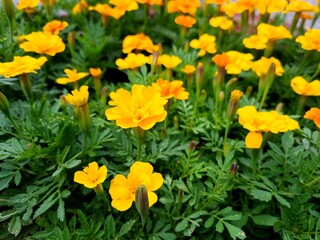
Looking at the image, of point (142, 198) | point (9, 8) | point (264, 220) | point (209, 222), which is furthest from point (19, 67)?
point (264, 220)

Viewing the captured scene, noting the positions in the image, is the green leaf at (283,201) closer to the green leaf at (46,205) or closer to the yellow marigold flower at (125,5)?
the green leaf at (46,205)

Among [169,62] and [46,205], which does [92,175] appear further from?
[169,62]

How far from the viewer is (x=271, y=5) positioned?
4.48ft

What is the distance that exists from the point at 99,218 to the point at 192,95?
0.48 metres

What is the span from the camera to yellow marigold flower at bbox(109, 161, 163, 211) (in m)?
0.86

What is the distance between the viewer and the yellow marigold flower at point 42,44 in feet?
3.70

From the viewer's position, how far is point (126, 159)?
1044 millimetres

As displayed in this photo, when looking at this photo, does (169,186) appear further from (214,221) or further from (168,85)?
(168,85)

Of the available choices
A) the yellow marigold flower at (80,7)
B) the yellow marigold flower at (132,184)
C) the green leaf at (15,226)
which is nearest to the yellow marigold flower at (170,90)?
the yellow marigold flower at (132,184)

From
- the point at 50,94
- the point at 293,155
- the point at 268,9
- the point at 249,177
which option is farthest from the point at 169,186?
the point at 268,9

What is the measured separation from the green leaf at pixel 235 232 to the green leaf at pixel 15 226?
1.56ft

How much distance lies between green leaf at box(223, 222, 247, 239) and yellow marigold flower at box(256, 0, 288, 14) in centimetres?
75

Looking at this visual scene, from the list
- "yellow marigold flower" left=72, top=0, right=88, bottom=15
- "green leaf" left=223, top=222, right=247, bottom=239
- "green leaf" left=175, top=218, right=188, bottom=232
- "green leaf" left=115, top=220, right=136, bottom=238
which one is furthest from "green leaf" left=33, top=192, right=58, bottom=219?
"yellow marigold flower" left=72, top=0, right=88, bottom=15

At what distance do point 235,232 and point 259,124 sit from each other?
0.82 ft
